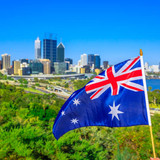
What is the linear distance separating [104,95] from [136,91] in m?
0.70

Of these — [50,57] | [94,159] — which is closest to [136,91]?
[94,159]

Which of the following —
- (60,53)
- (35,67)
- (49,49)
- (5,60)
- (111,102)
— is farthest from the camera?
(60,53)

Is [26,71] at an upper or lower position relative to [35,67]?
lower

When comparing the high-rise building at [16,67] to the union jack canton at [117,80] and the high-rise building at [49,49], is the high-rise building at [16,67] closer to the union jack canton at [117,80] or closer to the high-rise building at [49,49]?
the high-rise building at [49,49]

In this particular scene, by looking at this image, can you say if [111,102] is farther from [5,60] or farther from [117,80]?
[5,60]

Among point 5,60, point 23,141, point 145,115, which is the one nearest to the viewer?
point 145,115

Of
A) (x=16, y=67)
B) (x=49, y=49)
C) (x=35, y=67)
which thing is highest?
(x=49, y=49)

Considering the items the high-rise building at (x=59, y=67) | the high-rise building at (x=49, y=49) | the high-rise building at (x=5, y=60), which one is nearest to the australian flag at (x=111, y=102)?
the high-rise building at (x=59, y=67)

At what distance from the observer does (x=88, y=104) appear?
15.0 feet

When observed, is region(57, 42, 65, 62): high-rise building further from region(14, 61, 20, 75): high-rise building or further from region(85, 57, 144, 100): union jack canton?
region(85, 57, 144, 100): union jack canton

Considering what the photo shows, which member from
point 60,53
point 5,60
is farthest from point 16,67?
point 60,53

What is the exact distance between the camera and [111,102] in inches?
169

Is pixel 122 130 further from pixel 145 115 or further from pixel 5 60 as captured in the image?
pixel 5 60

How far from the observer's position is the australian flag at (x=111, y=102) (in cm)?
401
